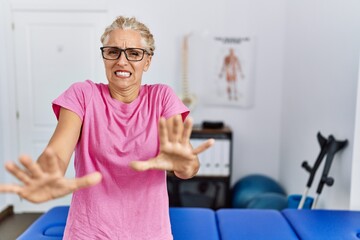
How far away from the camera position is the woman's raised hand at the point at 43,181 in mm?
804

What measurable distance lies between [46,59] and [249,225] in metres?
2.77

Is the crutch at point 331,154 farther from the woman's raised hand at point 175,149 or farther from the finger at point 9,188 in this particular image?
the finger at point 9,188

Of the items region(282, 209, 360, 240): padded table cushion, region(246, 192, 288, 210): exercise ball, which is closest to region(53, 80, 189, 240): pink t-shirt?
region(282, 209, 360, 240): padded table cushion

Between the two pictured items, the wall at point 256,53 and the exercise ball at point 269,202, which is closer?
the exercise ball at point 269,202

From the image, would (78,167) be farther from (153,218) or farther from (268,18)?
(268,18)

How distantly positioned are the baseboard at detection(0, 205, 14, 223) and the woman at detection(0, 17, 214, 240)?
2.80m

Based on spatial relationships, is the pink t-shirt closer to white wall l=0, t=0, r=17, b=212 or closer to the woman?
the woman

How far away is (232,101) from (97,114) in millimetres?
2794

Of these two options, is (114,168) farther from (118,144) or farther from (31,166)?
(31,166)

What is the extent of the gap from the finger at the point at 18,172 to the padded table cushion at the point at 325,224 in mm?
1304

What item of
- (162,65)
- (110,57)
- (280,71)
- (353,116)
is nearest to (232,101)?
(280,71)

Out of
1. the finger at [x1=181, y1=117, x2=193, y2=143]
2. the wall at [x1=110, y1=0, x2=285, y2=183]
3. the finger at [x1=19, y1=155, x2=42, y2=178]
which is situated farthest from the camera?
the wall at [x1=110, y1=0, x2=285, y2=183]

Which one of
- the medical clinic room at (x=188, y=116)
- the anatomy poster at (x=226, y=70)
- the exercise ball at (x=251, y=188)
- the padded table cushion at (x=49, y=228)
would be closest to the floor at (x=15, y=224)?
the medical clinic room at (x=188, y=116)

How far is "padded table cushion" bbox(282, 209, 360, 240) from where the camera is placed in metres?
1.58
